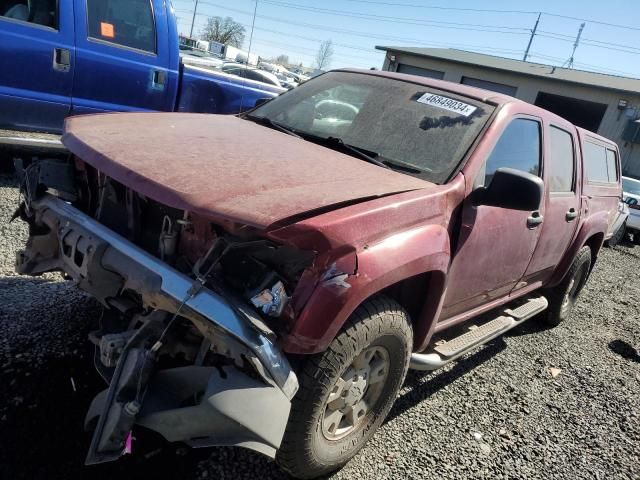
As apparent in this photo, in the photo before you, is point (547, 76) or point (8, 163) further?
point (547, 76)

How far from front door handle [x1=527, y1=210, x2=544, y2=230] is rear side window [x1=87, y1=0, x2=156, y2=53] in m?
4.32

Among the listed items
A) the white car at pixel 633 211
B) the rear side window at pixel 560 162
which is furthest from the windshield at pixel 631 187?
the rear side window at pixel 560 162

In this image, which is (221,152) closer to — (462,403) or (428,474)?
(428,474)

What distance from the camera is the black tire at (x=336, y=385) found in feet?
7.01

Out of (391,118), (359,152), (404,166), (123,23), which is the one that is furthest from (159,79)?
(404,166)

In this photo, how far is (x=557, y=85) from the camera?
833 inches

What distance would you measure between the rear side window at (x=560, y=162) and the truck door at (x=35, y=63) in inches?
176

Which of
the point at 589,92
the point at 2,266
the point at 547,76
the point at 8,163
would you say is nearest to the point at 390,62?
the point at 547,76

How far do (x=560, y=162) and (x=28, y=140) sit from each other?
15.4ft

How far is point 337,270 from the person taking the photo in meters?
1.98

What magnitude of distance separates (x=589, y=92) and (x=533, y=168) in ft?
65.2

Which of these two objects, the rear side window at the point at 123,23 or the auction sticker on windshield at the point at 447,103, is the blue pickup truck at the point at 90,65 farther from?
the auction sticker on windshield at the point at 447,103

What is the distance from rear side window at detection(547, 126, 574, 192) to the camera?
12.5ft

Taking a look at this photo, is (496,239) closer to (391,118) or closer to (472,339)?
(472,339)
